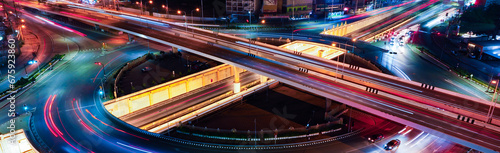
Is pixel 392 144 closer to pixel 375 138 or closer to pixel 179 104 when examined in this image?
pixel 375 138

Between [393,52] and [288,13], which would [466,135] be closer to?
[393,52]

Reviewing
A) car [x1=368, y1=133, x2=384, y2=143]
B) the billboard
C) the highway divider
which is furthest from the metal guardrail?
the billboard

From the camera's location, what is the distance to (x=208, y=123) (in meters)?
52.1

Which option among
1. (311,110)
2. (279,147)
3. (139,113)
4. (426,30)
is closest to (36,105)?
(139,113)

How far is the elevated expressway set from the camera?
105ft

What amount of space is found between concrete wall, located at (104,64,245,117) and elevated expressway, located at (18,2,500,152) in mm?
6329

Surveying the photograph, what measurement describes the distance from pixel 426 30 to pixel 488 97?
64.8 metres

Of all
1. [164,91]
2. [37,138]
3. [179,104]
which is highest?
[164,91]

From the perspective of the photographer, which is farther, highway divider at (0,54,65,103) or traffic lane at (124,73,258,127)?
traffic lane at (124,73,258,127)

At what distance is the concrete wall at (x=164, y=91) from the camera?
4909 cm

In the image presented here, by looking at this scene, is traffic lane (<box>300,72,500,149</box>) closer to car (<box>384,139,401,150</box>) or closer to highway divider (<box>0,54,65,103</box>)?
car (<box>384,139,401,150</box>)

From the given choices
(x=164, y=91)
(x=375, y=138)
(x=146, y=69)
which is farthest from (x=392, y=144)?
(x=146, y=69)

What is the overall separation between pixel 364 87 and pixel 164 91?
35845 mm

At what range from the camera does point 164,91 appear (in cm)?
5688
